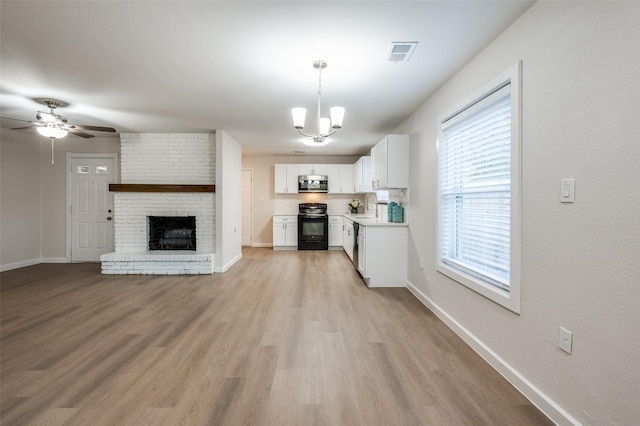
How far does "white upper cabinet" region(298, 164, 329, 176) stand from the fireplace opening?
10.0 ft

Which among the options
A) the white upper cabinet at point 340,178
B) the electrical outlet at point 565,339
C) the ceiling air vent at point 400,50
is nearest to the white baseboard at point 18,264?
the white upper cabinet at point 340,178

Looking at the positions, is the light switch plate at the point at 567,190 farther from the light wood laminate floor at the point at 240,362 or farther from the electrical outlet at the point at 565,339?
the light wood laminate floor at the point at 240,362

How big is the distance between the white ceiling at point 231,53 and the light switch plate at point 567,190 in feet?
3.89

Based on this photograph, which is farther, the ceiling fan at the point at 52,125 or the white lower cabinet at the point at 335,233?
the white lower cabinet at the point at 335,233

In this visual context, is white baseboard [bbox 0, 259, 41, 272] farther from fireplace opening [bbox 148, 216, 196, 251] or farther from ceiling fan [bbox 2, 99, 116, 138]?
ceiling fan [bbox 2, 99, 116, 138]

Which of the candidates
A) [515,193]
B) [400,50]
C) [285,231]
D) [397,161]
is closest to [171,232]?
[285,231]

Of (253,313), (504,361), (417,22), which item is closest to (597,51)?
(417,22)

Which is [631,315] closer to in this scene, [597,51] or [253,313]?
[597,51]

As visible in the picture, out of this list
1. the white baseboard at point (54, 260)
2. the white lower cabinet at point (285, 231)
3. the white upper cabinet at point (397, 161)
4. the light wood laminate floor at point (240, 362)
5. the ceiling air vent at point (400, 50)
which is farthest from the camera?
the white lower cabinet at point (285, 231)

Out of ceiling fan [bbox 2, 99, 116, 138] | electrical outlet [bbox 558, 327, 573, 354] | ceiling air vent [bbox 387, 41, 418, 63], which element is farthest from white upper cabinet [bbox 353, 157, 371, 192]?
electrical outlet [bbox 558, 327, 573, 354]

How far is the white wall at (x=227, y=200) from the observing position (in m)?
4.91

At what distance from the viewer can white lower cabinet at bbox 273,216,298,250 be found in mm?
7188

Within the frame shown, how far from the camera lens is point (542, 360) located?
165 centimetres

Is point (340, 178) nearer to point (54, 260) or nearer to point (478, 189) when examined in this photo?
point (478, 189)
